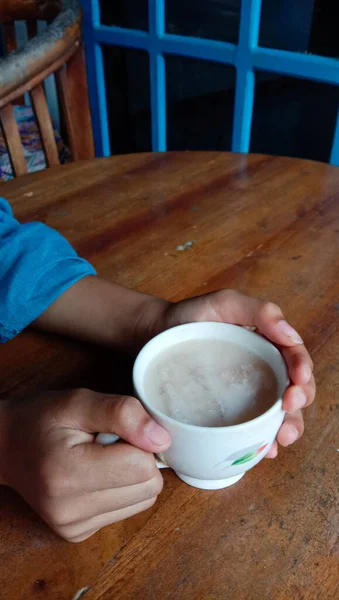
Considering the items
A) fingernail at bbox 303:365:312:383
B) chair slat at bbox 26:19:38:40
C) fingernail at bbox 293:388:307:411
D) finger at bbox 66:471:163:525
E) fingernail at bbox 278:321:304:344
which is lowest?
finger at bbox 66:471:163:525

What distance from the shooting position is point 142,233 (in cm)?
79

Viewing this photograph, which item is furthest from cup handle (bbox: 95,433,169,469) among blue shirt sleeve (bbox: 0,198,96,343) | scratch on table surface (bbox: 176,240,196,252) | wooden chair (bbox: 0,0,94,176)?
wooden chair (bbox: 0,0,94,176)

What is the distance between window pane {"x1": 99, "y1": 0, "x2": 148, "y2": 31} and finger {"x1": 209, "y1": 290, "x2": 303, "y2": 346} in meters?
1.51

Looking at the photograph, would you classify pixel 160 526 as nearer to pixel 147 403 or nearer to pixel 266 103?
pixel 147 403

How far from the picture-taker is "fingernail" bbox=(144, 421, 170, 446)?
365 mm

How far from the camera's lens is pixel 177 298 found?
25.5 inches

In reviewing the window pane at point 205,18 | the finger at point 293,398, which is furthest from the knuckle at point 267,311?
the window pane at point 205,18

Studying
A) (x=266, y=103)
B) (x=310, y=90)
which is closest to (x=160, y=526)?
(x=310, y=90)

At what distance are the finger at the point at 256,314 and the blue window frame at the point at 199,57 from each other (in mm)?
1011

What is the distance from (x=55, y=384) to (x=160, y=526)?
Answer: 18 centimetres

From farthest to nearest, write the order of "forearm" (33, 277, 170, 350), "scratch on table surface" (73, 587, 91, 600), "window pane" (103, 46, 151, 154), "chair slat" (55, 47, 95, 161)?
"window pane" (103, 46, 151, 154), "chair slat" (55, 47, 95, 161), "forearm" (33, 277, 170, 350), "scratch on table surface" (73, 587, 91, 600)

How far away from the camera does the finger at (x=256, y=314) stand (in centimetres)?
47

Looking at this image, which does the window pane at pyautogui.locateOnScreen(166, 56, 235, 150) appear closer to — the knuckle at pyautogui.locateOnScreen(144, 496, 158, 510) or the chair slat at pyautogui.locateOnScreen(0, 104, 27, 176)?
the chair slat at pyautogui.locateOnScreen(0, 104, 27, 176)

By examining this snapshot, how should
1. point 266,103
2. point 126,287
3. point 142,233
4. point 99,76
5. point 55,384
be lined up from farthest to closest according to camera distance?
point 266,103, point 99,76, point 142,233, point 126,287, point 55,384
